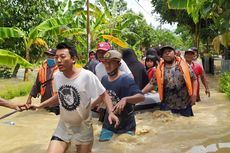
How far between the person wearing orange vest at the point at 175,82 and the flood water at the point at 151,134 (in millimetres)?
253

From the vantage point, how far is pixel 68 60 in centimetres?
428

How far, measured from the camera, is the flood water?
5.73 metres

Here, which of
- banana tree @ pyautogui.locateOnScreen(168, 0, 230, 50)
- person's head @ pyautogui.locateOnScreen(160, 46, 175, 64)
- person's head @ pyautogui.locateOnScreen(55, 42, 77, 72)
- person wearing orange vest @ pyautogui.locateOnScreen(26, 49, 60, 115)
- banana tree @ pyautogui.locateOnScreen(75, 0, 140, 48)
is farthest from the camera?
banana tree @ pyautogui.locateOnScreen(75, 0, 140, 48)

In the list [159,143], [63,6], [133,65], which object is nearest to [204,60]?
[63,6]

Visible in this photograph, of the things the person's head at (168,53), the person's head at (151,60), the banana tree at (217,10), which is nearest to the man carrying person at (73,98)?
the banana tree at (217,10)

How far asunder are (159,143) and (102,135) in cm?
90

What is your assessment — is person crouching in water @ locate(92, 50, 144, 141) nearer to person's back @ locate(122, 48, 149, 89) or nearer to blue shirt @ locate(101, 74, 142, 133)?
blue shirt @ locate(101, 74, 142, 133)

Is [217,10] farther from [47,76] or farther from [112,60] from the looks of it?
[47,76]

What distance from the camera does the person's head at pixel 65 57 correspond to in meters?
4.25

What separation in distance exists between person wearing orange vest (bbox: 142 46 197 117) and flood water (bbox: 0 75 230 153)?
25 cm

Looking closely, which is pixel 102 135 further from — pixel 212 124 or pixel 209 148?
pixel 212 124

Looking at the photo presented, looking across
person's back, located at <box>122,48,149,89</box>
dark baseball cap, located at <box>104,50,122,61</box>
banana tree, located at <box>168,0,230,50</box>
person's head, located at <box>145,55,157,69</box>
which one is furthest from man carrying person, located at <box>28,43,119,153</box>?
person's head, located at <box>145,55,157,69</box>

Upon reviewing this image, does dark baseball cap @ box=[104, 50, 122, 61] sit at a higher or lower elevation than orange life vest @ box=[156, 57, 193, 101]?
higher

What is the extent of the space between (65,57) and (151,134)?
2.85 metres
